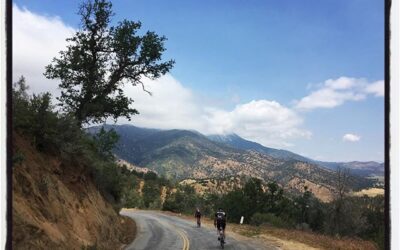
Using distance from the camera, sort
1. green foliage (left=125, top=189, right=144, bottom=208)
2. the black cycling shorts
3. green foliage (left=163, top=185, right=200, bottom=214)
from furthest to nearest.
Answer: green foliage (left=125, top=189, right=144, bottom=208)
green foliage (left=163, top=185, right=200, bottom=214)
the black cycling shorts

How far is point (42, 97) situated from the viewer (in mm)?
22312

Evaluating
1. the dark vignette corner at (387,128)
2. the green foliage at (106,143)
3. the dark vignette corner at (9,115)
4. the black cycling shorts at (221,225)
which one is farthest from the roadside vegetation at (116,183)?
the black cycling shorts at (221,225)

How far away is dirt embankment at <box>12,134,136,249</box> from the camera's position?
14188mm

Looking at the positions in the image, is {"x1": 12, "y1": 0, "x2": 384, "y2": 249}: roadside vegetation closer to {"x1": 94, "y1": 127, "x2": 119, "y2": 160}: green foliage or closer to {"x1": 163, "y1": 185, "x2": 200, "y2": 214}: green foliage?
{"x1": 94, "y1": 127, "x2": 119, "y2": 160}: green foliage

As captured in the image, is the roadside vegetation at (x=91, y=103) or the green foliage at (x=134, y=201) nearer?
the roadside vegetation at (x=91, y=103)

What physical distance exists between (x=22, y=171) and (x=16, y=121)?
460 centimetres

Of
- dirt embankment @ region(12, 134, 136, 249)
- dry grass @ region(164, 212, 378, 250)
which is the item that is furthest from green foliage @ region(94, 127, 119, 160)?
dry grass @ region(164, 212, 378, 250)

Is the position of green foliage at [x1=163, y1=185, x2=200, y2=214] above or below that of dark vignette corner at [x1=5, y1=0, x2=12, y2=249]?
below

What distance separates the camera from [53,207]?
18375mm

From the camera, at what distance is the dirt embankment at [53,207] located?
1419cm

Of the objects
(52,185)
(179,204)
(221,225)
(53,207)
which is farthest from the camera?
(179,204)

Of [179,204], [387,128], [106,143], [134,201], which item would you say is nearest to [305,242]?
[106,143]

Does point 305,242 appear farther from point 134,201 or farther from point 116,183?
point 134,201

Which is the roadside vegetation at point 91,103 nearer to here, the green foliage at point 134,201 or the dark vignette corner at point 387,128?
the dark vignette corner at point 387,128
